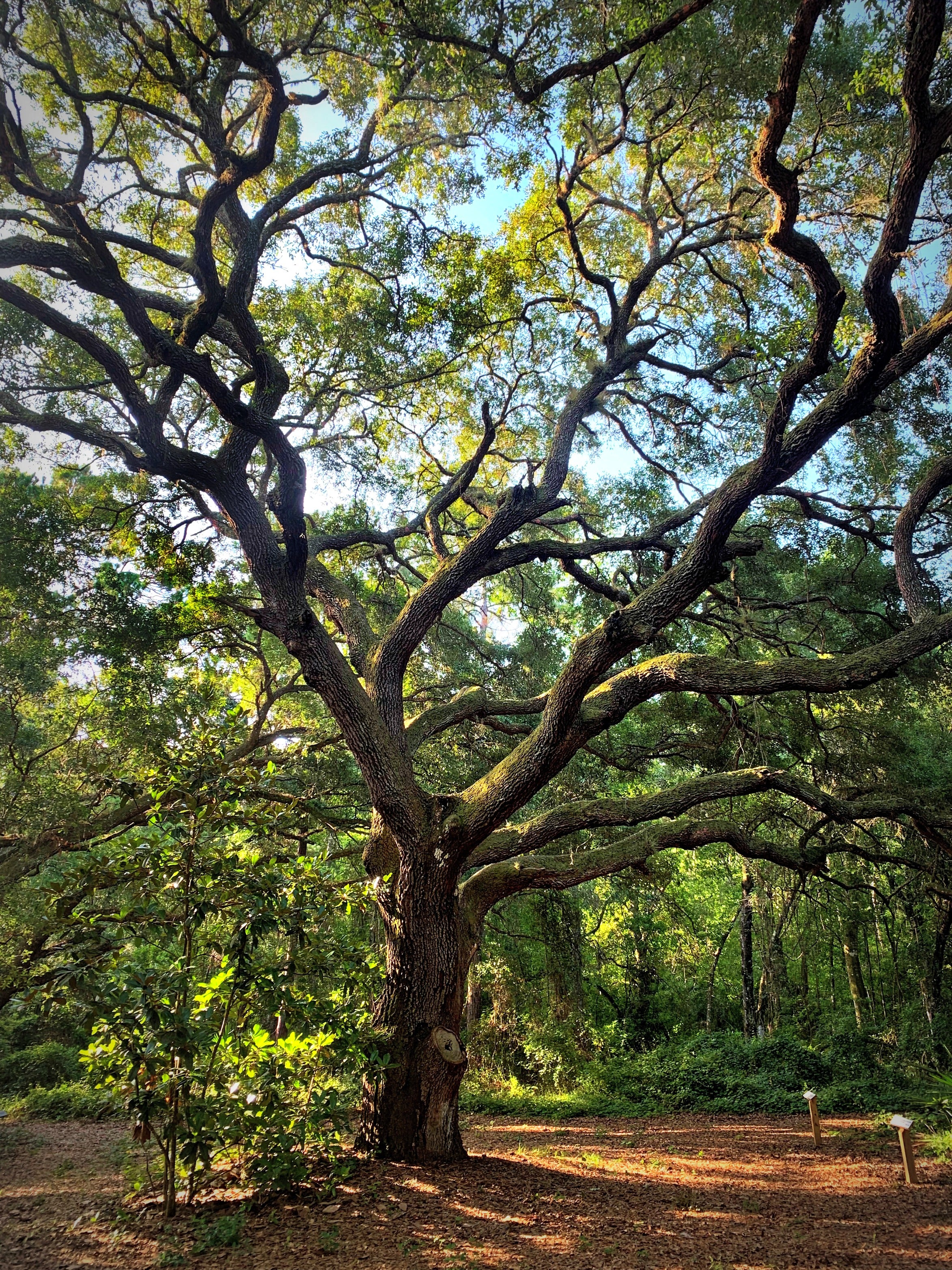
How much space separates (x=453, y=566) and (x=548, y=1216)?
4522 millimetres

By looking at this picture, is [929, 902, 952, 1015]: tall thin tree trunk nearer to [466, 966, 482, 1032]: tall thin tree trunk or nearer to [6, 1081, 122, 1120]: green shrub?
[466, 966, 482, 1032]: tall thin tree trunk

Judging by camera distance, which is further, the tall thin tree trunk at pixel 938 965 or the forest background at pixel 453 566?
the tall thin tree trunk at pixel 938 965

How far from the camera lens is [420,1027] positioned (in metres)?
5.09

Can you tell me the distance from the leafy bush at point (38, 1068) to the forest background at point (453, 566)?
150 cm

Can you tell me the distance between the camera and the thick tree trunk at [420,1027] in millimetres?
4918

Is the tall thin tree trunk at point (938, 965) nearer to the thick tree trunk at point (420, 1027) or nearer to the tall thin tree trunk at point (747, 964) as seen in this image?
the tall thin tree trunk at point (747, 964)

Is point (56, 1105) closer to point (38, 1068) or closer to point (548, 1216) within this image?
point (38, 1068)

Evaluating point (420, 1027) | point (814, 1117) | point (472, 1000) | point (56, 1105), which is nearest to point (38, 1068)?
point (56, 1105)

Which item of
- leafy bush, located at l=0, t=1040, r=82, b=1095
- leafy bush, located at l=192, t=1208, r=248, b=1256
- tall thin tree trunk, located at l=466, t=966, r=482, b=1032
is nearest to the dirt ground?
leafy bush, located at l=192, t=1208, r=248, b=1256

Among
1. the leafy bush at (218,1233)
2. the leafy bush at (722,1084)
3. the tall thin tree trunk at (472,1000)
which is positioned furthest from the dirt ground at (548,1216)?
the tall thin tree trunk at (472,1000)

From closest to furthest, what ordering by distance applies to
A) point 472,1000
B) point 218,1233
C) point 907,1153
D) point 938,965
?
point 218,1233, point 907,1153, point 938,965, point 472,1000

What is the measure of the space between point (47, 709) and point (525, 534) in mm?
6996

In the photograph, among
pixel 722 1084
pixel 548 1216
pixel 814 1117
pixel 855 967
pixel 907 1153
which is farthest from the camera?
pixel 855 967

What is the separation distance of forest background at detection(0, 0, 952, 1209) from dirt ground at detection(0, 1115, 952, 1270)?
0.41 meters
